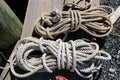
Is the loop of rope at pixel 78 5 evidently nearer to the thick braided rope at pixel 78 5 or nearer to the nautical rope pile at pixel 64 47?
the thick braided rope at pixel 78 5

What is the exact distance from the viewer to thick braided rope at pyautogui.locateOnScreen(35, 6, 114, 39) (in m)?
2.91

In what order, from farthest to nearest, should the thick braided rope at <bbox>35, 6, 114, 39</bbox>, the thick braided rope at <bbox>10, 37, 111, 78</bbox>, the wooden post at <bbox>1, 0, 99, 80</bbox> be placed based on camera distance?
the wooden post at <bbox>1, 0, 99, 80</bbox> < the thick braided rope at <bbox>35, 6, 114, 39</bbox> < the thick braided rope at <bbox>10, 37, 111, 78</bbox>

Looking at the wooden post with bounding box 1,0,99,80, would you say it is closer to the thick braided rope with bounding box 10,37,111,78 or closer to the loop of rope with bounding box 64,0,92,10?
the loop of rope with bounding box 64,0,92,10

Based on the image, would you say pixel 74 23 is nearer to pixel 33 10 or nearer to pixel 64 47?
pixel 64 47

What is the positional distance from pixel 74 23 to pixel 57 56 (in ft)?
1.02

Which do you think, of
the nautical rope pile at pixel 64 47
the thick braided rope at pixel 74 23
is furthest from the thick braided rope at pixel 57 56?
the thick braided rope at pixel 74 23

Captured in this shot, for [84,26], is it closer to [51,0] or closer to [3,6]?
[51,0]

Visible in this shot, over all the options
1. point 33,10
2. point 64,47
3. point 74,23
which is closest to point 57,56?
point 64,47

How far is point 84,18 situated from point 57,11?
0.73ft

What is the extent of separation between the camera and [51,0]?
316cm

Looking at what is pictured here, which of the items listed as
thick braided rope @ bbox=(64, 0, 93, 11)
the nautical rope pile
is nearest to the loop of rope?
thick braided rope @ bbox=(64, 0, 93, 11)

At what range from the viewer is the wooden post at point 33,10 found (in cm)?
308

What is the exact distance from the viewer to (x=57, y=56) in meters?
2.78

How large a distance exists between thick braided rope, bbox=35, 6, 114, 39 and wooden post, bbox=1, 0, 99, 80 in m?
0.10
